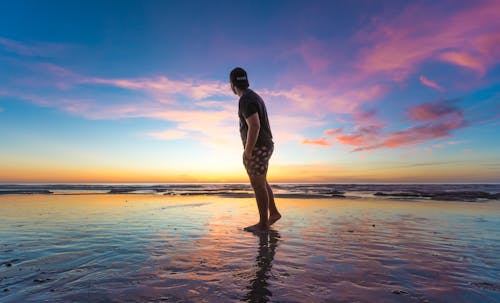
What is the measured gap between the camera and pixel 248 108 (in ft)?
17.2

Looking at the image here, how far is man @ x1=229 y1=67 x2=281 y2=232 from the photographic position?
521cm

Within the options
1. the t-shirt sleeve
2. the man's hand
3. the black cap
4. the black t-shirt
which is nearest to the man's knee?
the man's hand

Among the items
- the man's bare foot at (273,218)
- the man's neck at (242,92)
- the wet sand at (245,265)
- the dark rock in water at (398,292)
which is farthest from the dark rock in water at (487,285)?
the man's neck at (242,92)

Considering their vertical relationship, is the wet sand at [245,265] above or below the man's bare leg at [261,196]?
below

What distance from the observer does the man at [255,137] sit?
17.1ft

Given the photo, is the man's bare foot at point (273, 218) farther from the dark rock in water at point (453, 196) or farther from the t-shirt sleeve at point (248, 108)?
the dark rock in water at point (453, 196)

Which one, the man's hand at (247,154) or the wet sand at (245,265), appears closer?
the wet sand at (245,265)

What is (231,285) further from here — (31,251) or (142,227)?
(142,227)

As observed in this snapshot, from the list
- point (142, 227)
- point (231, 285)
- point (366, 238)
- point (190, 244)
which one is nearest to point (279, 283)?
point (231, 285)

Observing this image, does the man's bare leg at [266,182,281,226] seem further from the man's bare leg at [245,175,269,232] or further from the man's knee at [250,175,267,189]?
the man's knee at [250,175,267,189]

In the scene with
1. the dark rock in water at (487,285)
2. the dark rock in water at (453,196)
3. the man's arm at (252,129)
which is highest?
the man's arm at (252,129)

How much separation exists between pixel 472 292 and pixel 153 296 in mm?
2851

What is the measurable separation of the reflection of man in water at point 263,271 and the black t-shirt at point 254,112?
185 cm

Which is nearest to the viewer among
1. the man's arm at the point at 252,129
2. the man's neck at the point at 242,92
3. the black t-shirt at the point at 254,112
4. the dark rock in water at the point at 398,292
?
the dark rock in water at the point at 398,292
